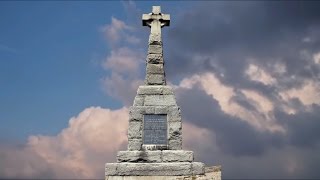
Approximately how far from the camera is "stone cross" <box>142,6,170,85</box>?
42.7 feet

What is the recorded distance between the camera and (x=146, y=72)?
516 inches

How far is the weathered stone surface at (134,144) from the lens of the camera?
40.5 ft

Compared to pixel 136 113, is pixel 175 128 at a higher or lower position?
lower

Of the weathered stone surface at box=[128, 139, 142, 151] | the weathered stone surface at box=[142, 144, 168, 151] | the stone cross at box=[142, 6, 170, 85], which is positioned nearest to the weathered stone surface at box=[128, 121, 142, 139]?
the weathered stone surface at box=[128, 139, 142, 151]

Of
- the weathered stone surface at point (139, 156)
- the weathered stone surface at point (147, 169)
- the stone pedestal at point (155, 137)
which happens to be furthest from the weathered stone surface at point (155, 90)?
the weathered stone surface at point (147, 169)

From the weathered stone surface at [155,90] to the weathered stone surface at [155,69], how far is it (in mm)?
471

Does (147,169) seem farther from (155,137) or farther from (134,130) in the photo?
(134,130)

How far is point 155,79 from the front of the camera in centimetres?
1300

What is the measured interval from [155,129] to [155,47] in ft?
8.65

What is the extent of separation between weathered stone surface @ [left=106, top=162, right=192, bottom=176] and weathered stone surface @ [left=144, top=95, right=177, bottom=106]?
1852 mm

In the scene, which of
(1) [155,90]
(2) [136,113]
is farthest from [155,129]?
(1) [155,90]

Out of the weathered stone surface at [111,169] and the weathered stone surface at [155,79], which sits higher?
the weathered stone surface at [155,79]

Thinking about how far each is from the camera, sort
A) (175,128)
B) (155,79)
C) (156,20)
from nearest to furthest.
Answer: (175,128) < (155,79) < (156,20)

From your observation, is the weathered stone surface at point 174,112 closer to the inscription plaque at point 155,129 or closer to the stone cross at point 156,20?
the inscription plaque at point 155,129
